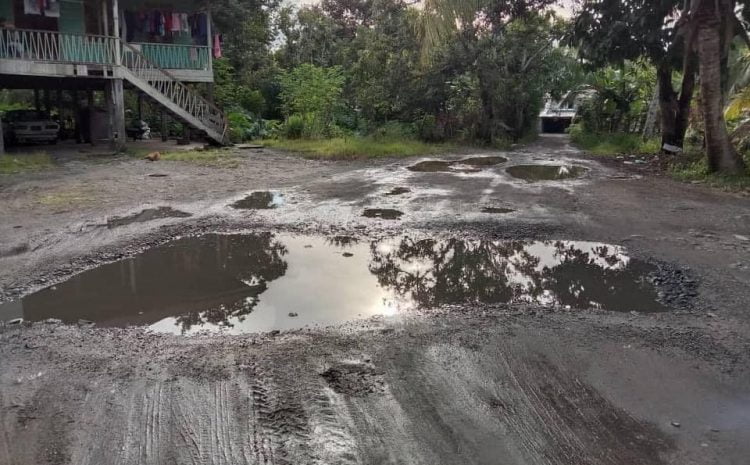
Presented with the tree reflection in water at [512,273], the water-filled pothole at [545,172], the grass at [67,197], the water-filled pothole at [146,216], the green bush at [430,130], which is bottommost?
the tree reflection in water at [512,273]

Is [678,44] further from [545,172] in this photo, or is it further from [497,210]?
[497,210]

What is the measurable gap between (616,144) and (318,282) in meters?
17.9

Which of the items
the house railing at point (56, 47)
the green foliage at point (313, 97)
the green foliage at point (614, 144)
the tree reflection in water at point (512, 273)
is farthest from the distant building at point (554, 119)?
the tree reflection in water at point (512, 273)

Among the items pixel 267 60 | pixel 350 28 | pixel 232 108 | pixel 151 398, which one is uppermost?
pixel 350 28

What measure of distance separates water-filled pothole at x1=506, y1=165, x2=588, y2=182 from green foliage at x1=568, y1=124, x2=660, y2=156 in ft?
15.0

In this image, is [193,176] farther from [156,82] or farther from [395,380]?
[395,380]

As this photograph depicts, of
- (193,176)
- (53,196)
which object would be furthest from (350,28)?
(53,196)

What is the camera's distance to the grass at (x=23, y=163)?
1318cm

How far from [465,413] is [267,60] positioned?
26.1 meters

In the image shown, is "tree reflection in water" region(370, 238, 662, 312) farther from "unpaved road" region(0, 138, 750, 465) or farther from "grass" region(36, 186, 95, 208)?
"grass" region(36, 186, 95, 208)

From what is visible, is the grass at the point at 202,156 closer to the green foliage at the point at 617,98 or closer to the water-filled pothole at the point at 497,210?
the water-filled pothole at the point at 497,210

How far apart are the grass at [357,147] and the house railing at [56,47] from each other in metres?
5.87

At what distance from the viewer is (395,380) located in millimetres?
3746

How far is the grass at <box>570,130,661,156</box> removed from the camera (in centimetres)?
1876
